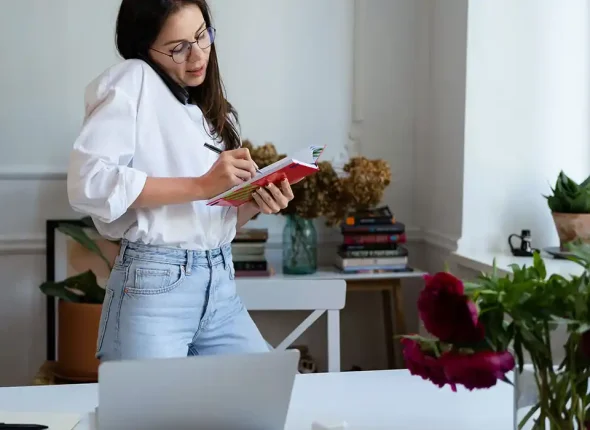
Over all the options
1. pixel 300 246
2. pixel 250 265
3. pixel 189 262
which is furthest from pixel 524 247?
pixel 189 262

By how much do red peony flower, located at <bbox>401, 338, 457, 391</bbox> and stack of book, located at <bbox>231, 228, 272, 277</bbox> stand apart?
1.75m

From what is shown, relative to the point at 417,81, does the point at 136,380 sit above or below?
below

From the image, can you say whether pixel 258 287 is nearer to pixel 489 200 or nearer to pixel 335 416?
pixel 335 416

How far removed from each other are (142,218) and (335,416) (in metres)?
0.57

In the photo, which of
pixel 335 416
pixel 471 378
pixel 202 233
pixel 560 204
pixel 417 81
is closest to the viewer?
pixel 471 378

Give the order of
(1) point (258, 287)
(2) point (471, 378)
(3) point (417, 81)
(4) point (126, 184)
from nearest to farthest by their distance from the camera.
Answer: (2) point (471, 378) → (4) point (126, 184) → (1) point (258, 287) → (3) point (417, 81)

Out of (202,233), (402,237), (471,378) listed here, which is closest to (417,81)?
(402,237)

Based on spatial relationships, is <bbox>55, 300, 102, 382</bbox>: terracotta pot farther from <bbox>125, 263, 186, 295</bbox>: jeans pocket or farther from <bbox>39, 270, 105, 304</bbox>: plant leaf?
<bbox>125, 263, 186, 295</bbox>: jeans pocket

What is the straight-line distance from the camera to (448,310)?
2.52ft

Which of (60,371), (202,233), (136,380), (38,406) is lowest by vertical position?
(60,371)

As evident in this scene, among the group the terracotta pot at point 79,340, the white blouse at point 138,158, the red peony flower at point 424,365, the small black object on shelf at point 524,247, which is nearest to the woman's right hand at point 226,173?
the white blouse at point 138,158

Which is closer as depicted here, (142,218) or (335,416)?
(335,416)

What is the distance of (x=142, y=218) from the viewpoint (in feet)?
4.85

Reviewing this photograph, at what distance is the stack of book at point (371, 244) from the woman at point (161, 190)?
107 cm
